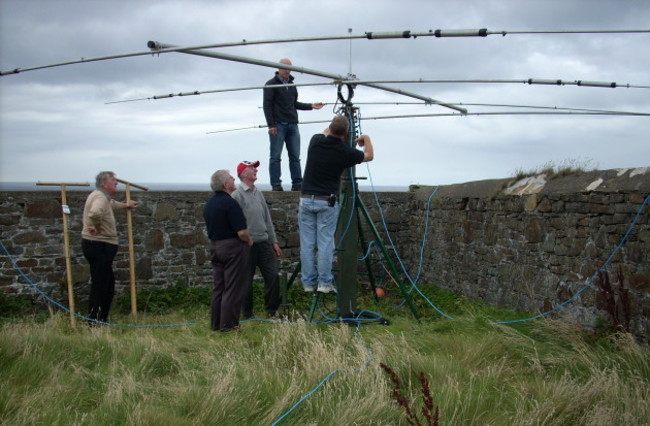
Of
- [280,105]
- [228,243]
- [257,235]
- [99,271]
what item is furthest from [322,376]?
[280,105]

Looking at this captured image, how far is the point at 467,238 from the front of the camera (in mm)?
8961

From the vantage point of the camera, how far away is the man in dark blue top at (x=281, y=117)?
9.46 meters

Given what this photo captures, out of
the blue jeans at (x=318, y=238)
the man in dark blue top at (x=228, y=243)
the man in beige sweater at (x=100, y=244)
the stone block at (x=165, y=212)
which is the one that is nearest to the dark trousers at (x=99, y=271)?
the man in beige sweater at (x=100, y=244)

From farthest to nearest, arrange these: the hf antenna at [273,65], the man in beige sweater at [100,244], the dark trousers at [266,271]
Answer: the dark trousers at [266,271]
the man in beige sweater at [100,244]
the hf antenna at [273,65]

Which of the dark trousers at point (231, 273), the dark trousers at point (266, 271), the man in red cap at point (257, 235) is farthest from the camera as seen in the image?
the dark trousers at point (266, 271)

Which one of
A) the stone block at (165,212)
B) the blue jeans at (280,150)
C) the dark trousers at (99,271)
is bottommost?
the dark trousers at (99,271)

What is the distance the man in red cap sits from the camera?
7.71 meters

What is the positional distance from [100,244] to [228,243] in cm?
175

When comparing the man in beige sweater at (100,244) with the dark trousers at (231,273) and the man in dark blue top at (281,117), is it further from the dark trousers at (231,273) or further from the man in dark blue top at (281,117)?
the man in dark blue top at (281,117)

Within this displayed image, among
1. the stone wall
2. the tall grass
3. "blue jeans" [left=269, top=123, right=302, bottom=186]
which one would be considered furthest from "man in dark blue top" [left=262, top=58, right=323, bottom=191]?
the tall grass

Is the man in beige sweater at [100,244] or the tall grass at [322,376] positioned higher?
the man in beige sweater at [100,244]

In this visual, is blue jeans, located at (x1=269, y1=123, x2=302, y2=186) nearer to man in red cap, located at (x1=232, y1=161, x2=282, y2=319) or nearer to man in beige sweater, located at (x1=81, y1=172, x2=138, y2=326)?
Result: man in red cap, located at (x1=232, y1=161, x2=282, y2=319)

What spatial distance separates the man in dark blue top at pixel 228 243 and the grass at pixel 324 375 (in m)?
0.31

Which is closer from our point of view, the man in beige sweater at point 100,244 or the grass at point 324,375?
the grass at point 324,375
